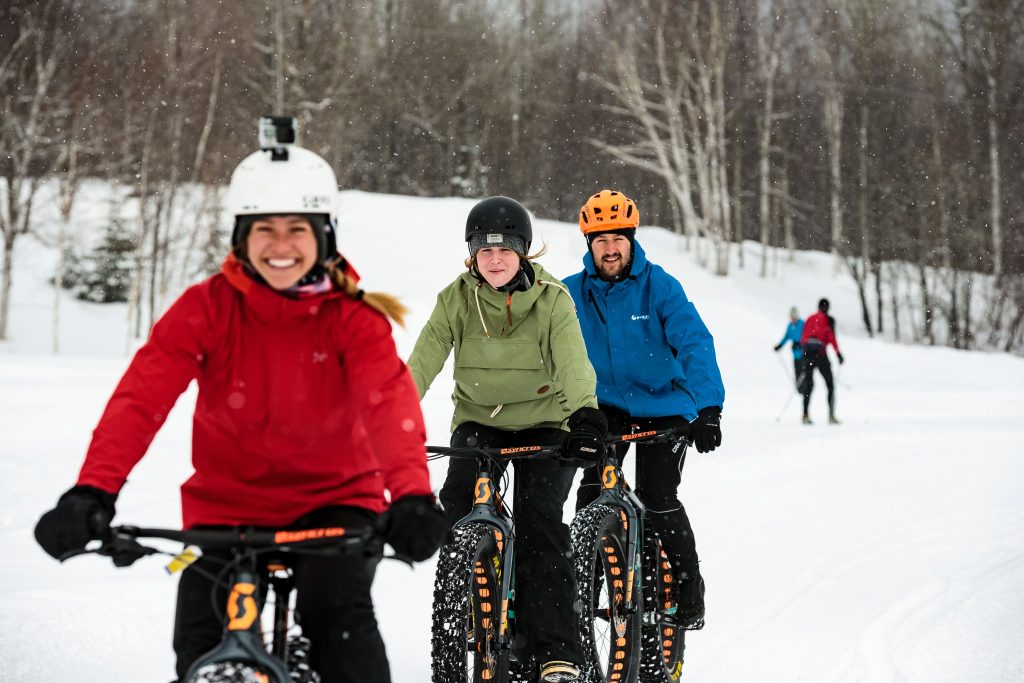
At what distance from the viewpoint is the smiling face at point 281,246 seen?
Answer: 8.56 ft

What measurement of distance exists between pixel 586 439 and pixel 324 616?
1.53 m

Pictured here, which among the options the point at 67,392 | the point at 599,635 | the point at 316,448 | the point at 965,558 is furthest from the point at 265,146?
the point at 67,392

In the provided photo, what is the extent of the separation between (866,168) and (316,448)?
3496cm

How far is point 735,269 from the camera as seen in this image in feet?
120

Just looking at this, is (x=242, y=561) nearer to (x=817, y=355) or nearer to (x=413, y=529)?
(x=413, y=529)

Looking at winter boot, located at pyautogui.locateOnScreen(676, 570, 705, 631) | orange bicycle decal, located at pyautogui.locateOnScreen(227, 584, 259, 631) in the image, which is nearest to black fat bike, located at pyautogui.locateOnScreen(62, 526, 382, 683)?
orange bicycle decal, located at pyautogui.locateOnScreen(227, 584, 259, 631)

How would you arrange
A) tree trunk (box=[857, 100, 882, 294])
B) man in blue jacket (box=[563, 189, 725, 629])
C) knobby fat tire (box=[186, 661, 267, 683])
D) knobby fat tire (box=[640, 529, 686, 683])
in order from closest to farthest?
knobby fat tire (box=[186, 661, 267, 683]) → knobby fat tire (box=[640, 529, 686, 683]) → man in blue jacket (box=[563, 189, 725, 629]) → tree trunk (box=[857, 100, 882, 294])

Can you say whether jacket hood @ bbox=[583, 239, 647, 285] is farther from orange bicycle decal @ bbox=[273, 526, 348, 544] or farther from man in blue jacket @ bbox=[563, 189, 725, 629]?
orange bicycle decal @ bbox=[273, 526, 348, 544]

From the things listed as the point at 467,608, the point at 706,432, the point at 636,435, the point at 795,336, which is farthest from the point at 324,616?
the point at 795,336

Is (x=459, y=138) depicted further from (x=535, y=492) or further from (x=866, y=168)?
(x=535, y=492)

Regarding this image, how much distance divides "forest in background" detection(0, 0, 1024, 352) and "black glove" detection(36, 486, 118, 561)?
24.7 m

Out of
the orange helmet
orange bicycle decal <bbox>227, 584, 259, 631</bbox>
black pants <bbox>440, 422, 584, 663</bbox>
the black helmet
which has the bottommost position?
black pants <bbox>440, 422, 584, 663</bbox>

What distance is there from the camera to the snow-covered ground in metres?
5.27

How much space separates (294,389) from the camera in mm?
2615
